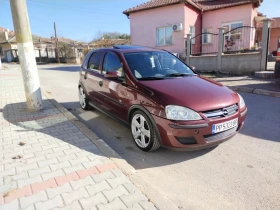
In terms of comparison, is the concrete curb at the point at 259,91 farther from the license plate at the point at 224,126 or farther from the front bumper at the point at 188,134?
the front bumper at the point at 188,134

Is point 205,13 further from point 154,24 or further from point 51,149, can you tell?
point 51,149

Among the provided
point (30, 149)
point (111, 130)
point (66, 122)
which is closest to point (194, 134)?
point (111, 130)

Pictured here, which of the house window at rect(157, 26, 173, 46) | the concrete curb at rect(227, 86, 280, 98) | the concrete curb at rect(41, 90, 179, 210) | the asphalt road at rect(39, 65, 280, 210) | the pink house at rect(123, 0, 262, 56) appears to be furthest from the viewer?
the house window at rect(157, 26, 173, 46)

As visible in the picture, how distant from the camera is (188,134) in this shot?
311 centimetres

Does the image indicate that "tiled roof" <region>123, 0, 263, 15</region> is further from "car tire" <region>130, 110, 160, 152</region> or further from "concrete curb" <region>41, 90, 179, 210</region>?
"concrete curb" <region>41, 90, 179, 210</region>

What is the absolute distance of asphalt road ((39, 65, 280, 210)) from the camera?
8.41 feet

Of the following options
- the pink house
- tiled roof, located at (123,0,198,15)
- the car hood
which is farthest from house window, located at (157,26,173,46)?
the car hood

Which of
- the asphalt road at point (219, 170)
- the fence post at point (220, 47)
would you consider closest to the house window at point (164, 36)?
the fence post at point (220, 47)

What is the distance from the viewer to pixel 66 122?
16.2ft

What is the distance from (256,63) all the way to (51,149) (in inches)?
414

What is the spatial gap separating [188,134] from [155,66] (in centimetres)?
174

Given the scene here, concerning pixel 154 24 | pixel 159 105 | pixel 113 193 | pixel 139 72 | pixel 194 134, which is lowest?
pixel 113 193

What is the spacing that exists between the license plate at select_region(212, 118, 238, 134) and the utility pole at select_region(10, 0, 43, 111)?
14.7ft

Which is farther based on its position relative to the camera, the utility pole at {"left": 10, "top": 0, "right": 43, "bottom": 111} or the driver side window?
the utility pole at {"left": 10, "top": 0, "right": 43, "bottom": 111}
